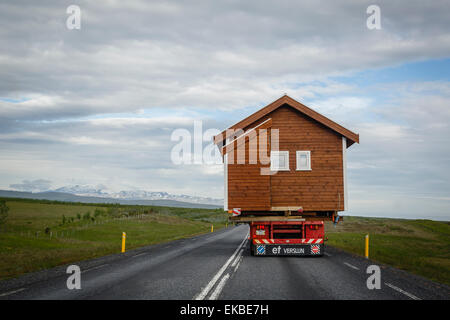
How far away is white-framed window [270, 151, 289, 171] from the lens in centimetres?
2030

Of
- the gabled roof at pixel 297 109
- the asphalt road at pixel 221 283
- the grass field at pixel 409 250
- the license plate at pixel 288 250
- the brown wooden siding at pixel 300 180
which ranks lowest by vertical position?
the grass field at pixel 409 250

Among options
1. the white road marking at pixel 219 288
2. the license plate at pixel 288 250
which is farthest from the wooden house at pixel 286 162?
the white road marking at pixel 219 288

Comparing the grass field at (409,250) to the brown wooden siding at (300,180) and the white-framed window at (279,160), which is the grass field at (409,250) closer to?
the brown wooden siding at (300,180)

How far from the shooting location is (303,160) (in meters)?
20.3

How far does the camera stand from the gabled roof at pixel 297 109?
2022 centimetres

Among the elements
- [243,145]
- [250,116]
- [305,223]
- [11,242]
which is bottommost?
[11,242]

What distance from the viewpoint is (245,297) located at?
796cm

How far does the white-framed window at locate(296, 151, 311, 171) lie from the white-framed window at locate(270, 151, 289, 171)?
0.57 m

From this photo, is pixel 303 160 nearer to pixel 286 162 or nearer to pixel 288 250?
pixel 286 162

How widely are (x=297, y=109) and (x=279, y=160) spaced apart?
2.88 m

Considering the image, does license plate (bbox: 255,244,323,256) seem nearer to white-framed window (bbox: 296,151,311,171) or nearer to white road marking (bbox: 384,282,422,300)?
white-framed window (bbox: 296,151,311,171)
